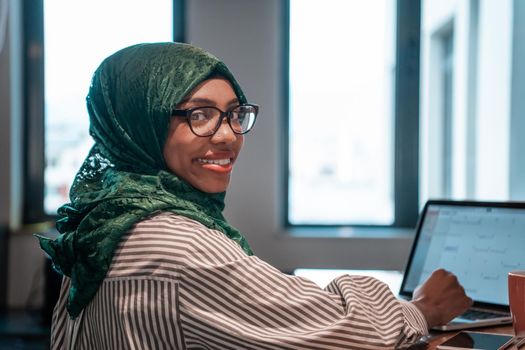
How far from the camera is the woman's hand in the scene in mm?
1157

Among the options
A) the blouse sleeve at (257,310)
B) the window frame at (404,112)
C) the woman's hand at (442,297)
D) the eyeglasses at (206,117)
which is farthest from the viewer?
the window frame at (404,112)

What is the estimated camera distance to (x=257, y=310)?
884mm

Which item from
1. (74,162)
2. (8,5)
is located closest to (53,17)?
(8,5)

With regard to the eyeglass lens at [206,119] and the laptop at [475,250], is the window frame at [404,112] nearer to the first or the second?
the laptop at [475,250]

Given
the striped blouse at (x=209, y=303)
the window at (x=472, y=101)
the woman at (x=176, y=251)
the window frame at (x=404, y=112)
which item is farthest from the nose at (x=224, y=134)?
the window frame at (x=404, y=112)

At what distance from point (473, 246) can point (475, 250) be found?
0.01 meters

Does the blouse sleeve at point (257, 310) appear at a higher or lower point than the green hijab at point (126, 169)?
lower

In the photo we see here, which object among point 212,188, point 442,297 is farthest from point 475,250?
point 212,188

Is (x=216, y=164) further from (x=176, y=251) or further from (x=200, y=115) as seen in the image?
(x=176, y=251)

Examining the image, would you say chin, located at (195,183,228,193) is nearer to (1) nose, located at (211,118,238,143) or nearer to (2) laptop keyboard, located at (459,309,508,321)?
(1) nose, located at (211,118,238,143)

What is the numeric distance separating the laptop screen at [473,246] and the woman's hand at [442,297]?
0.74 feet

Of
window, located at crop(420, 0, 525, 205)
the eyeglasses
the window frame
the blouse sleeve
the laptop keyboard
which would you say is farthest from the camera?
the window frame

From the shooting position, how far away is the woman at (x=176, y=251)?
88 cm

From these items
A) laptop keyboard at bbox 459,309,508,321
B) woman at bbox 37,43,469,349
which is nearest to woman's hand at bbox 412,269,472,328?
woman at bbox 37,43,469,349
